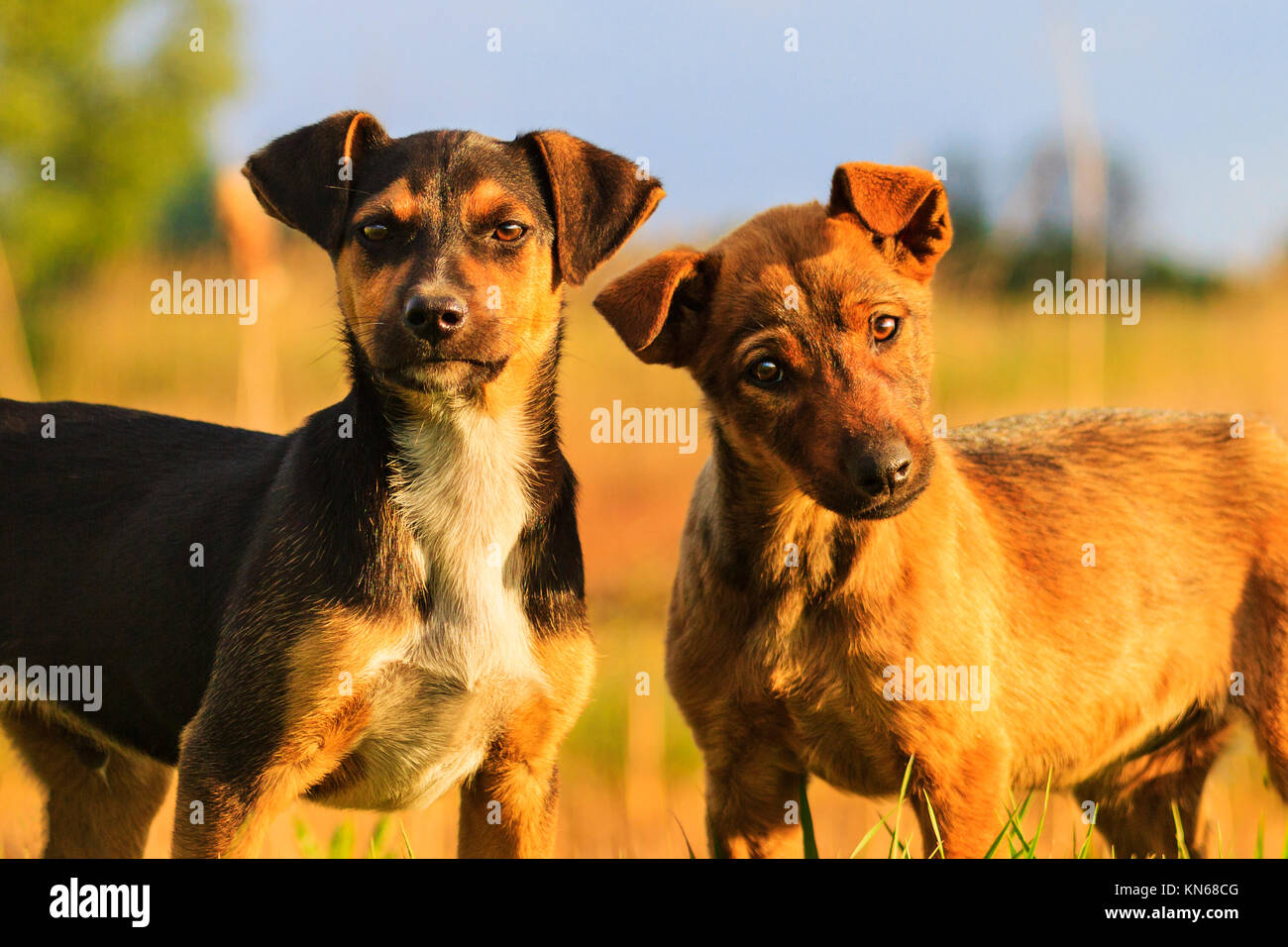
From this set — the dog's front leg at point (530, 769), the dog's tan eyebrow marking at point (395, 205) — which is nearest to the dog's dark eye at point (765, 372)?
the dog's front leg at point (530, 769)

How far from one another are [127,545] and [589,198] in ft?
7.62

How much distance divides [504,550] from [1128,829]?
3.60 m

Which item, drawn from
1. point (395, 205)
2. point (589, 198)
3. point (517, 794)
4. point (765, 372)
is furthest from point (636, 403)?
point (517, 794)

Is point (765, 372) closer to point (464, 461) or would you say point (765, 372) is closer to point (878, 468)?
point (878, 468)

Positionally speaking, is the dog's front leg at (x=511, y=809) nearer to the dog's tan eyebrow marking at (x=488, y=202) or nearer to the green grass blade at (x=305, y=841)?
the green grass blade at (x=305, y=841)

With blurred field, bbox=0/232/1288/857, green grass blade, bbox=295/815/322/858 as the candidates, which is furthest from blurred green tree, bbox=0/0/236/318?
green grass blade, bbox=295/815/322/858

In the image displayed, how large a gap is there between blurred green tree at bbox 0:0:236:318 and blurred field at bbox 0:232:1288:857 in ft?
58.5

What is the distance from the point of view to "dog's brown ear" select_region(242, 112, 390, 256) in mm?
5016

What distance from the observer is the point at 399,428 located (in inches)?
193

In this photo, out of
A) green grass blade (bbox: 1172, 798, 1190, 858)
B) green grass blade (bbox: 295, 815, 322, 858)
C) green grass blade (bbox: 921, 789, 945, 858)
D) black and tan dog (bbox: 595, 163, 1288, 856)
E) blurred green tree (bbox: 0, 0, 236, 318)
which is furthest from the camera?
blurred green tree (bbox: 0, 0, 236, 318)

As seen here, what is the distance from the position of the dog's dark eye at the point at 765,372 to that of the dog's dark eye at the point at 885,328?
0.40 metres

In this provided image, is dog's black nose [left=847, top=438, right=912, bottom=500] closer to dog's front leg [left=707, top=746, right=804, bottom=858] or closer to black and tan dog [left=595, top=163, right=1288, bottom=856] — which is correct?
black and tan dog [left=595, top=163, right=1288, bottom=856]

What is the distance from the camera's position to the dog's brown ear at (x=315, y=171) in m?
5.02
